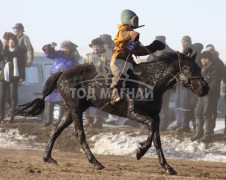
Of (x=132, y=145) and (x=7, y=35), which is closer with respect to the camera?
(x=132, y=145)

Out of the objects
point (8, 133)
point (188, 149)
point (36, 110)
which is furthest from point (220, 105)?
point (36, 110)

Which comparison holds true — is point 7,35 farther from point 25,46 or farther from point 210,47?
point 210,47

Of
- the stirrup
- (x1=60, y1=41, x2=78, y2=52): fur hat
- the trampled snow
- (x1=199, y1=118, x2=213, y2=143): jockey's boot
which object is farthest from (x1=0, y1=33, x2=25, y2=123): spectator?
the stirrup

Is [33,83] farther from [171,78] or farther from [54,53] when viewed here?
[171,78]

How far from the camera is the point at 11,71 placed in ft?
68.8

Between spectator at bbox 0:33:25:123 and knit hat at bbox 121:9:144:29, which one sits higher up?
knit hat at bbox 121:9:144:29

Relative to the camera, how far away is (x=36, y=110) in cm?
1487

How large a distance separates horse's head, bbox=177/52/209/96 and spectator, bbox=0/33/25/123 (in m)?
8.89

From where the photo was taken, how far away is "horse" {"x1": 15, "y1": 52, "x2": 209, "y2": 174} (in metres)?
12.7

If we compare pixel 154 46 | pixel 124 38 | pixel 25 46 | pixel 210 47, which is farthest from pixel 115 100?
pixel 25 46

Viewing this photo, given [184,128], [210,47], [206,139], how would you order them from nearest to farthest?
[206,139]
[184,128]
[210,47]

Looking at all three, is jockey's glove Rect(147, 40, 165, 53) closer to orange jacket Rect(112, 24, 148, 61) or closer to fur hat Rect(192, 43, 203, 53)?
orange jacket Rect(112, 24, 148, 61)

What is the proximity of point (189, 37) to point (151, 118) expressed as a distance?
268 inches

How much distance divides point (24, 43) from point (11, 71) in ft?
3.68
